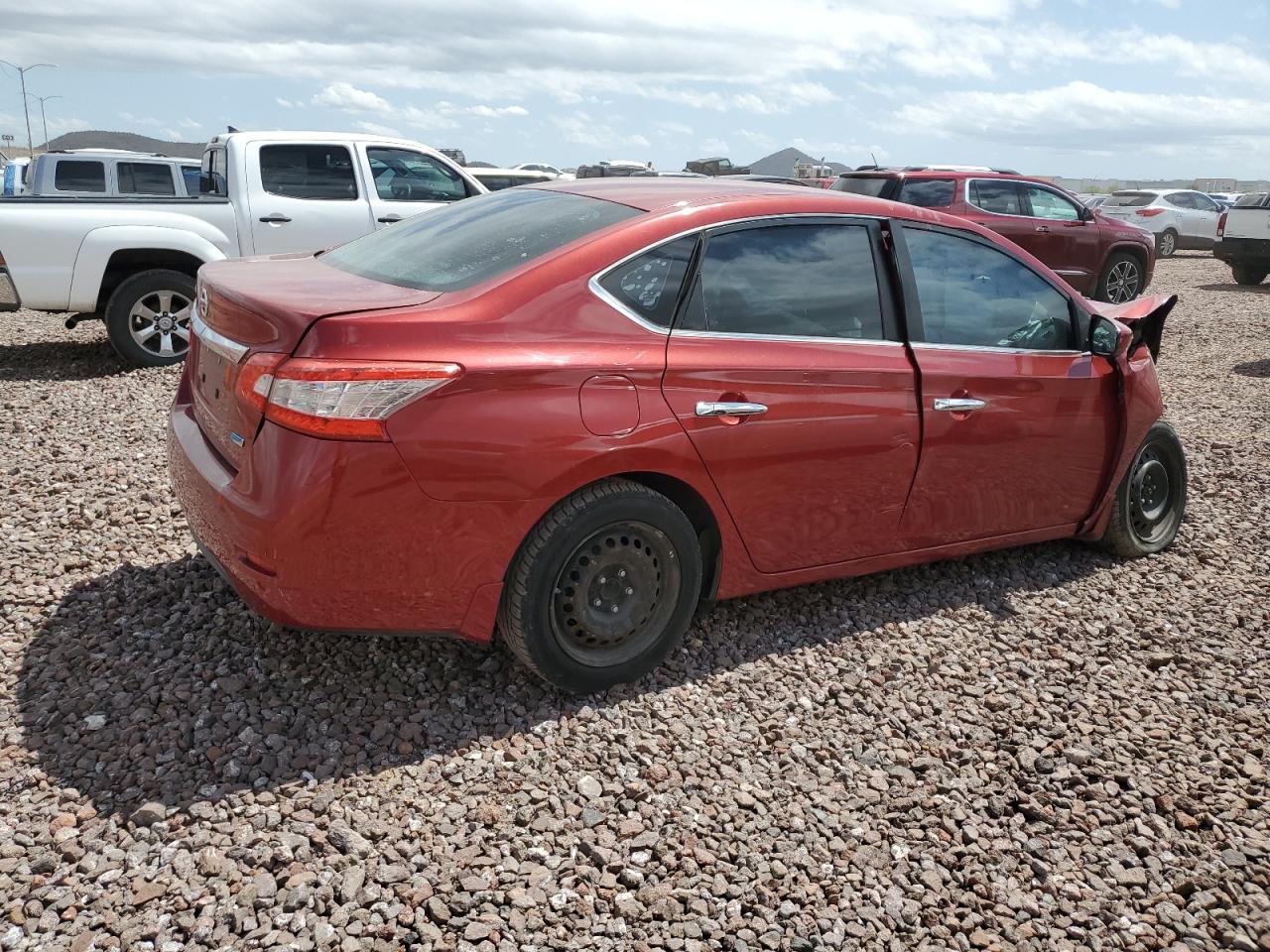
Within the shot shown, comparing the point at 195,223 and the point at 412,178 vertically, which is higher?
the point at 412,178

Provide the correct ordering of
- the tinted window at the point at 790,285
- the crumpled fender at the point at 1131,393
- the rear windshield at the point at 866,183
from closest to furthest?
the tinted window at the point at 790,285
the crumpled fender at the point at 1131,393
the rear windshield at the point at 866,183

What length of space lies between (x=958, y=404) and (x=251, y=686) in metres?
2.72

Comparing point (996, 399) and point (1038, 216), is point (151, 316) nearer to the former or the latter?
point (996, 399)

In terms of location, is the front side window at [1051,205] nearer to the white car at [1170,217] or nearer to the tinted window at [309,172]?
the tinted window at [309,172]

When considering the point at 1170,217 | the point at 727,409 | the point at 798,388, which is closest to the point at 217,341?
the point at 727,409

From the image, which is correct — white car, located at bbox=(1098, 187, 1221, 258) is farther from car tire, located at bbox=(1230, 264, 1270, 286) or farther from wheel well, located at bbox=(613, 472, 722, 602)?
wheel well, located at bbox=(613, 472, 722, 602)

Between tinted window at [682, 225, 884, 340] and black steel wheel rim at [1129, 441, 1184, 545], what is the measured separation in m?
1.90

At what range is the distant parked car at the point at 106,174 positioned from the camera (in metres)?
14.0

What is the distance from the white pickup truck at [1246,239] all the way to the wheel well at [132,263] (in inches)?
681

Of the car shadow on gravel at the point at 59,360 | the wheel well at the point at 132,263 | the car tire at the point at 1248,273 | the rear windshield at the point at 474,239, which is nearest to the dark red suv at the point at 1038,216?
the car tire at the point at 1248,273

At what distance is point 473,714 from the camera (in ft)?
11.3

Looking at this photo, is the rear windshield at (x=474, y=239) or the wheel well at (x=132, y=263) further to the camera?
the wheel well at (x=132, y=263)

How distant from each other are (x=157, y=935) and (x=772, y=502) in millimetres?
2231

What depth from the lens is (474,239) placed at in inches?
148
